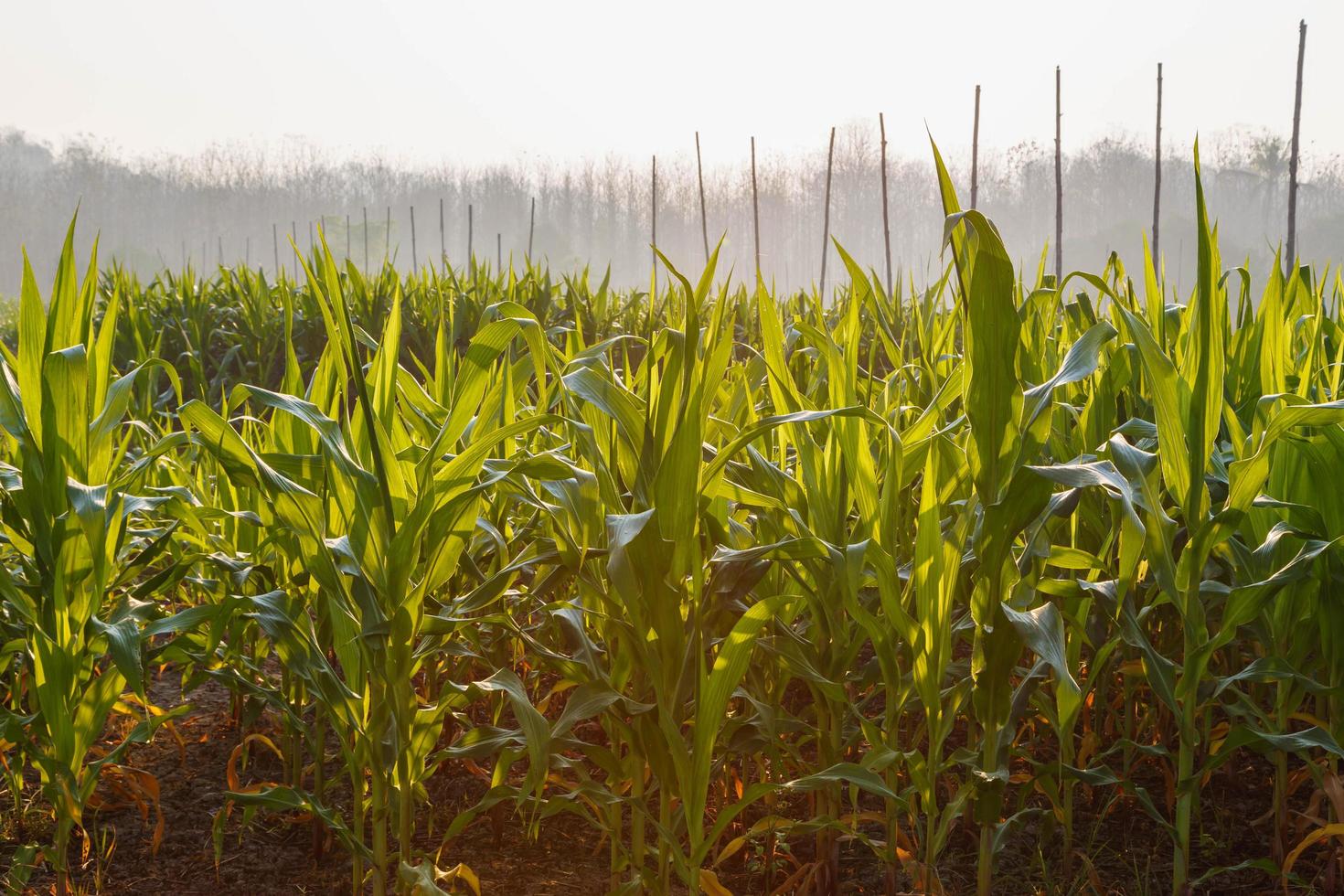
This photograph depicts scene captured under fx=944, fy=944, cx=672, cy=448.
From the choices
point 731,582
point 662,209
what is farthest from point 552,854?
point 662,209

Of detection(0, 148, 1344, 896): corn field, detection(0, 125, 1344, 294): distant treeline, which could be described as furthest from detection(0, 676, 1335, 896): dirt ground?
detection(0, 125, 1344, 294): distant treeline

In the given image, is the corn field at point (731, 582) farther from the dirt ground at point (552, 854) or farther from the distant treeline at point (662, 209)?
the distant treeline at point (662, 209)

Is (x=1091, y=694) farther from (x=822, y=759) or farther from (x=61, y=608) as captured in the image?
(x=61, y=608)

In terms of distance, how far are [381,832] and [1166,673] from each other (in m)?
0.94

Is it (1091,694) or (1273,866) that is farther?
(1091,694)

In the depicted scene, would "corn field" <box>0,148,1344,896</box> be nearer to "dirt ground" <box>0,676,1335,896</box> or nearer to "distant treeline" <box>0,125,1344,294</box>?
"dirt ground" <box>0,676,1335,896</box>

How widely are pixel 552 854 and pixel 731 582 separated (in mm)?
698

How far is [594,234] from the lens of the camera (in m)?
59.3

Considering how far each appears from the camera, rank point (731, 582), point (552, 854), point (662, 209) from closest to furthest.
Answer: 1. point (731, 582)
2. point (552, 854)
3. point (662, 209)

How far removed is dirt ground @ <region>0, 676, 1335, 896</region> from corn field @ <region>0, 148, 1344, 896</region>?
0.01 m

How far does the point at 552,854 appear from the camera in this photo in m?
1.49

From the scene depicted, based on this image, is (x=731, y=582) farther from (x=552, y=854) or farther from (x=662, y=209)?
(x=662, y=209)

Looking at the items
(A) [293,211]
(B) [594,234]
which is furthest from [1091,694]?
(A) [293,211]

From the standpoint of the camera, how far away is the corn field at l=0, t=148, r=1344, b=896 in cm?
105
